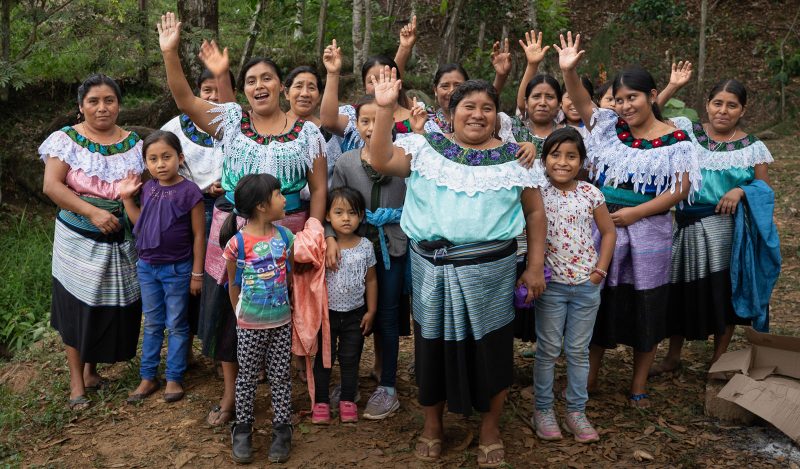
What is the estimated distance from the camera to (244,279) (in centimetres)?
331

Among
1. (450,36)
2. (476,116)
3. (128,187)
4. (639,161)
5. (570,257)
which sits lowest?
(570,257)

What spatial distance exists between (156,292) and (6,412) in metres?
1.27

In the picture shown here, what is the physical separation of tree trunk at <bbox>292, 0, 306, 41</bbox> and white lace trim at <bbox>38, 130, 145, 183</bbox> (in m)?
7.31

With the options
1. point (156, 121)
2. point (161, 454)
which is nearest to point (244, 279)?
point (161, 454)

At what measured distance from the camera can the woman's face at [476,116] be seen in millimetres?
3158

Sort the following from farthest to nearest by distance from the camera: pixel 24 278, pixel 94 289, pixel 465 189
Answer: pixel 24 278, pixel 94 289, pixel 465 189

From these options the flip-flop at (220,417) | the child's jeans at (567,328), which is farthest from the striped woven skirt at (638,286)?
the flip-flop at (220,417)

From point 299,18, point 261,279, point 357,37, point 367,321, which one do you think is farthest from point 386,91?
point 299,18

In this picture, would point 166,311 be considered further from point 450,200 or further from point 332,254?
point 450,200

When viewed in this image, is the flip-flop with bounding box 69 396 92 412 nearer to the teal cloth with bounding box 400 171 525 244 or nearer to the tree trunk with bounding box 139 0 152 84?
the teal cloth with bounding box 400 171 525 244

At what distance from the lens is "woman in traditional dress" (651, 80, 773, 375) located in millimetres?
4090

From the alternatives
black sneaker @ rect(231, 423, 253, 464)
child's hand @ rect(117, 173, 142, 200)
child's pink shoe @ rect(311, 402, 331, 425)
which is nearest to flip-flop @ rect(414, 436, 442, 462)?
child's pink shoe @ rect(311, 402, 331, 425)

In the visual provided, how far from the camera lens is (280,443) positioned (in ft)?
11.3

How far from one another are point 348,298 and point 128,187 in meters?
1.41
